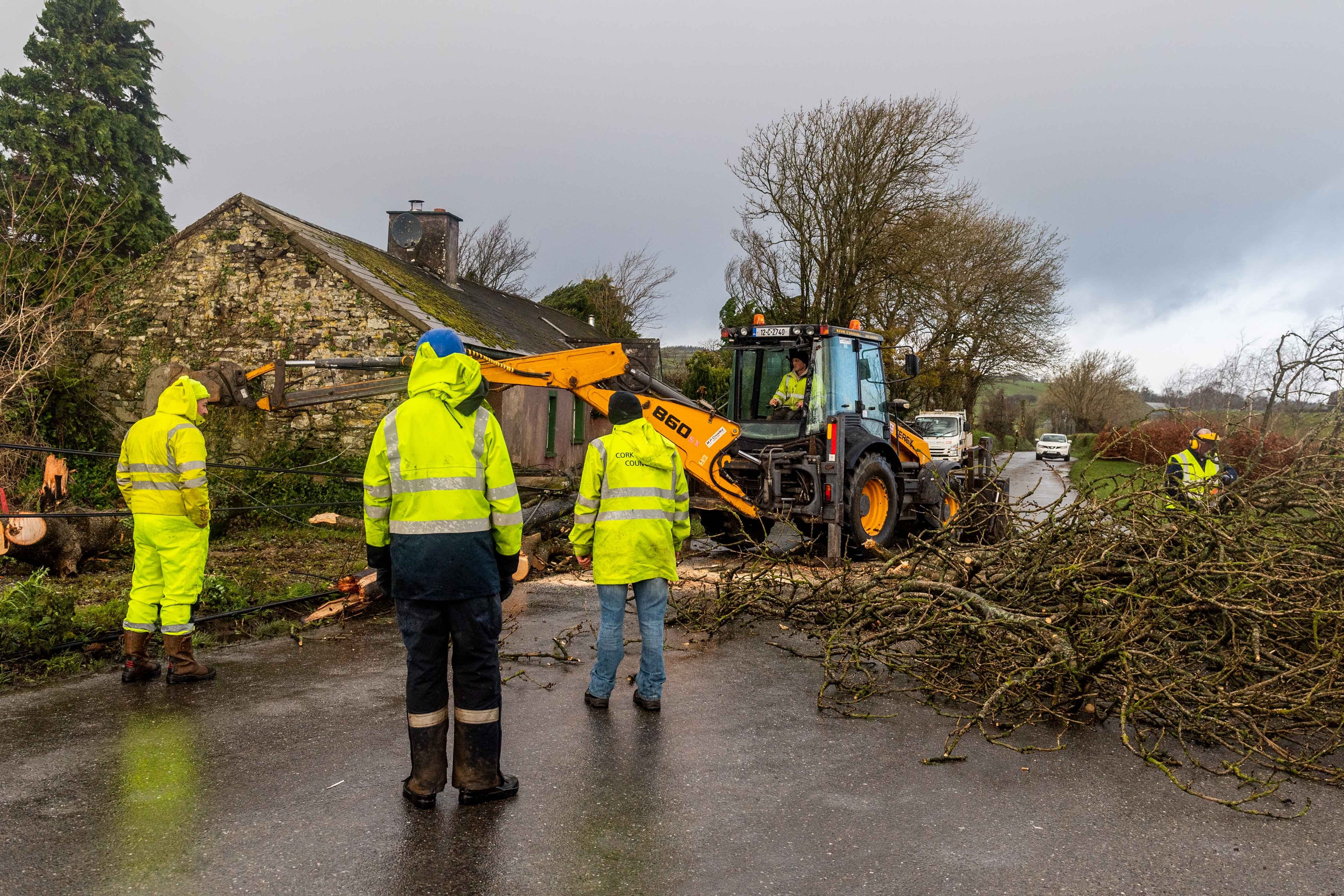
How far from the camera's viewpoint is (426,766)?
4078mm

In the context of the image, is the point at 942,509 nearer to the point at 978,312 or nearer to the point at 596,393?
the point at 596,393

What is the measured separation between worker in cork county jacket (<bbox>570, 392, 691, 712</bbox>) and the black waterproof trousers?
1387mm

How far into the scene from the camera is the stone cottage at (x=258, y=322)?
15758mm

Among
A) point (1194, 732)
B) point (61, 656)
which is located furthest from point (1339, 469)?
point (61, 656)

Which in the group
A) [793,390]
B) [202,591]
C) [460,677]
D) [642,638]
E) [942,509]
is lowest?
[202,591]

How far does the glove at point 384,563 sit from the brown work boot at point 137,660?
9.02 feet

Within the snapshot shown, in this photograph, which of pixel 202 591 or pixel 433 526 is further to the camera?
A: pixel 202 591

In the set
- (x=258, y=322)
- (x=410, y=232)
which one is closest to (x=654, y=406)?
(x=258, y=322)

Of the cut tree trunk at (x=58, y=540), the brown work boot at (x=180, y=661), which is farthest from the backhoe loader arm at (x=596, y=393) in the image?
the brown work boot at (x=180, y=661)

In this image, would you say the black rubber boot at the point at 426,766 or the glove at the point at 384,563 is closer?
the black rubber boot at the point at 426,766

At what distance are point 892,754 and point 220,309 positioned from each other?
49.2 ft

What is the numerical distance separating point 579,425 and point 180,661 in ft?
57.0

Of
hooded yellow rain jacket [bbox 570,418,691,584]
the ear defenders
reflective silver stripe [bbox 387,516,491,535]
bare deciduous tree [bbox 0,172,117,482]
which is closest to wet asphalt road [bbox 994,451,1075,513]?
the ear defenders

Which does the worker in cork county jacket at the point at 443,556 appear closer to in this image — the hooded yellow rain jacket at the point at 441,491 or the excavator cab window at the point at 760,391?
the hooded yellow rain jacket at the point at 441,491
